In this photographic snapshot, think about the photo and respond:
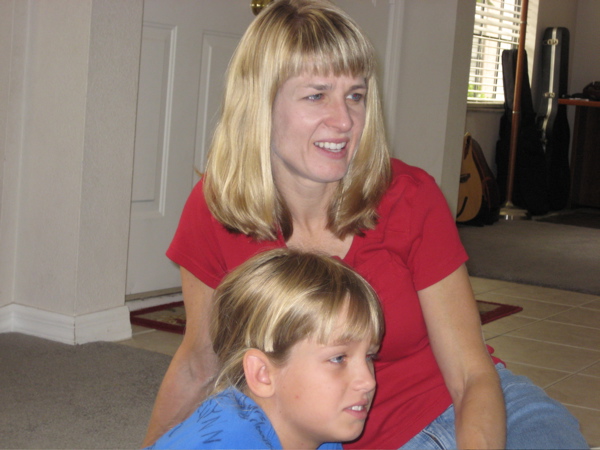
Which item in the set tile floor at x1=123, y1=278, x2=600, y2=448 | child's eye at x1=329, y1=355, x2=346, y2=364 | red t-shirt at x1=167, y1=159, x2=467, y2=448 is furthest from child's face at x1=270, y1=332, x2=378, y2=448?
tile floor at x1=123, y1=278, x2=600, y2=448

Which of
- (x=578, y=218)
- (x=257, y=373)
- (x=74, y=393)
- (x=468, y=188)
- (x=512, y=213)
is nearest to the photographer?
(x=257, y=373)

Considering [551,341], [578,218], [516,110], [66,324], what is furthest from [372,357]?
[578,218]

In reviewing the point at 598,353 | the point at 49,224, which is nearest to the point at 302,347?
the point at 49,224

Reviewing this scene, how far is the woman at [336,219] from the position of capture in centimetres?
124

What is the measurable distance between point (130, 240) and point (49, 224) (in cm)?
32

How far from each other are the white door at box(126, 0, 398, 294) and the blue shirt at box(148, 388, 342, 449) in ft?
5.54

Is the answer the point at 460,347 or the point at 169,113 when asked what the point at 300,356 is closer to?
the point at 460,347

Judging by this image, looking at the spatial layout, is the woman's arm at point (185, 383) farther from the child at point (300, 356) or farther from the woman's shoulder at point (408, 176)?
the woman's shoulder at point (408, 176)

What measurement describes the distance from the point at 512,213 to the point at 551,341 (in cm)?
322

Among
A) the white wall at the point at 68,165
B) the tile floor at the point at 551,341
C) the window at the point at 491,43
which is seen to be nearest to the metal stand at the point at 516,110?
the window at the point at 491,43

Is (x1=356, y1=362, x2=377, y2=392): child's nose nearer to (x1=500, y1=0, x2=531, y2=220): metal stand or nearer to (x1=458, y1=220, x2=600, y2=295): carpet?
(x1=458, y1=220, x2=600, y2=295): carpet

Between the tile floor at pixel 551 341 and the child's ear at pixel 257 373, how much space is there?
3.98 ft

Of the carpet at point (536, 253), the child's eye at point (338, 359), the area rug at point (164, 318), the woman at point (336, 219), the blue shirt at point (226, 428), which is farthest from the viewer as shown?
the carpet at point (536, 253)

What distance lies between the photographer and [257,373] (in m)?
1.14
